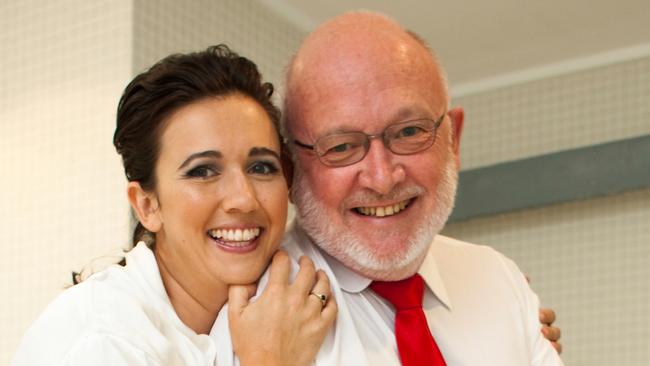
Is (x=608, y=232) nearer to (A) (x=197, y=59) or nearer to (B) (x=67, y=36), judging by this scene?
(B) (x=67, y=36)

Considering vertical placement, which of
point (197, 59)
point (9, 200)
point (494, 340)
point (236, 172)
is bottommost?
point (9, 200)

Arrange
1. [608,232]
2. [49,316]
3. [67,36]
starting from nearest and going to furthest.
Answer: [49,316] → [67,36] → [608,232]

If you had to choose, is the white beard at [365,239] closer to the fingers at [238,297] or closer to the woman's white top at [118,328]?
Result: the fingers at [238,297]

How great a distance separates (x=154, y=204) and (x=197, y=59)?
0.27m

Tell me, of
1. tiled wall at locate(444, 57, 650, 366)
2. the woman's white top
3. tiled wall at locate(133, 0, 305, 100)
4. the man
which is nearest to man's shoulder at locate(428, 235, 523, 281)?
the man

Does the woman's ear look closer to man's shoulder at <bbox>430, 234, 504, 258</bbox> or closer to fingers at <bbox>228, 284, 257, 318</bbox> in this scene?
fingers at <bbox>228, 284, 257, 318</bbox>

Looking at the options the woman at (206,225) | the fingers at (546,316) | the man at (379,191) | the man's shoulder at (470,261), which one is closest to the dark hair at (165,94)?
the woman at (206,225)

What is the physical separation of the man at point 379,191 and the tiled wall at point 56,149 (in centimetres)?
Result: 131

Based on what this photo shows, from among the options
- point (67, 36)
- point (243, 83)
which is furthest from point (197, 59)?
point (67, 36)

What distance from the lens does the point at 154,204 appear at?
1985mm

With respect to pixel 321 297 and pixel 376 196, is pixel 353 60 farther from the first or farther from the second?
pixel 321 297

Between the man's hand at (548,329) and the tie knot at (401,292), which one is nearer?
the tie knot at (401,292)

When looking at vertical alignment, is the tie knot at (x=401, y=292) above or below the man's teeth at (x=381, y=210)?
below

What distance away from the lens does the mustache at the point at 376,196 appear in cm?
198
